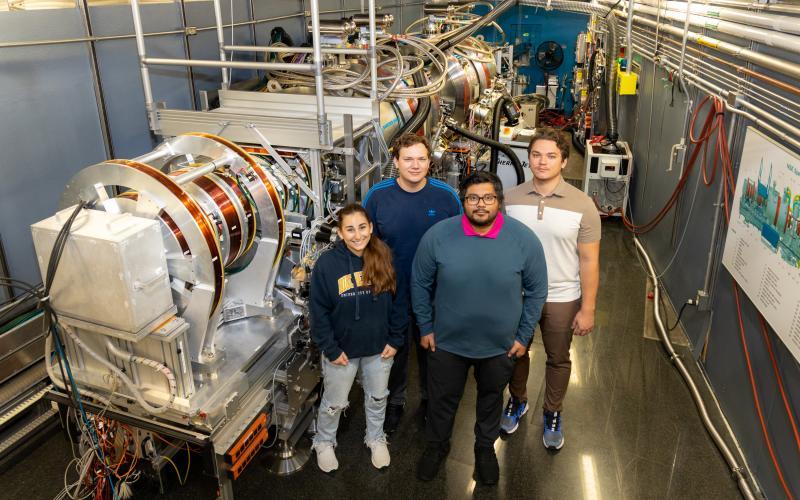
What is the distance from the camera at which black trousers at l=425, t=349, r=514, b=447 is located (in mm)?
2641

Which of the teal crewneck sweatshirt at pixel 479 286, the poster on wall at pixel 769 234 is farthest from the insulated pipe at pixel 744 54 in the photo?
the teal crewneck sweatshirt at pixel 479 286

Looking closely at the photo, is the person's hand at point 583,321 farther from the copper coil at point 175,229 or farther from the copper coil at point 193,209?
the copper coil at point 175,229

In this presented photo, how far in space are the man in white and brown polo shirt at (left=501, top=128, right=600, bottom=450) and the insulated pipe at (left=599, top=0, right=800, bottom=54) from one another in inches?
39.1

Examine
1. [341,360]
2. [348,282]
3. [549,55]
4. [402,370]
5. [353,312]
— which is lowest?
[402,370]

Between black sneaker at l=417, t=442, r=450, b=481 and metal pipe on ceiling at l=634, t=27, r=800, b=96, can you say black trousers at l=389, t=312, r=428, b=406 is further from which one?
metal pipe on ceiling at l=634, t=27, r=800, b=96

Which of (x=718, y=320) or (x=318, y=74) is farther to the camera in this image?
(x=718, y=320)

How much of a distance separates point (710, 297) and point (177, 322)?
304cm

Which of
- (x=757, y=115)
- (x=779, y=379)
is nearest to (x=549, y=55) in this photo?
(x=757, y=115)

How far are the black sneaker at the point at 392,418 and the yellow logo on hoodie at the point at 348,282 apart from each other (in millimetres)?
952

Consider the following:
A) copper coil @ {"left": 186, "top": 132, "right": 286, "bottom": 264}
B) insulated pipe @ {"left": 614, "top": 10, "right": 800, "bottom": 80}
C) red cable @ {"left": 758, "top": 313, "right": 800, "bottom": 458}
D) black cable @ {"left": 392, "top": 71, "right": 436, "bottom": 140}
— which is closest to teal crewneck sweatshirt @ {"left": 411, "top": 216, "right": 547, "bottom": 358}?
copper coil @ {"left": 186, "top": 132, "right": 286, "bottom": 264}

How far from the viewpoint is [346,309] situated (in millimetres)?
2580

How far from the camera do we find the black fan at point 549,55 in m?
11.6

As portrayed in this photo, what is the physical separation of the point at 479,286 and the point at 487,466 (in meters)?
0.95

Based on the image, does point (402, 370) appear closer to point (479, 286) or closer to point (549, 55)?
point (479, 286)
